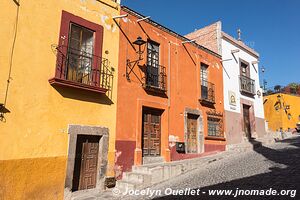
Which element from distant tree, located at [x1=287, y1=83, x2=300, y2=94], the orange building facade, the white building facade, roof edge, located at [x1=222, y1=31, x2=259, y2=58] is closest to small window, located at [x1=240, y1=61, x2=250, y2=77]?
the white building facade

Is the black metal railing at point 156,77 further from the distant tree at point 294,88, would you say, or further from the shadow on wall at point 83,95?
the distant tree at point 294,88

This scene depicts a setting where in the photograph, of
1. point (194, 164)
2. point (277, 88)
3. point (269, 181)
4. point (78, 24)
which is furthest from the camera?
point (277, 88)

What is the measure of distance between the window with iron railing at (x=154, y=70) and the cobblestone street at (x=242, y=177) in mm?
3703

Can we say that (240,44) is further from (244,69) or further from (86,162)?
(86,162)

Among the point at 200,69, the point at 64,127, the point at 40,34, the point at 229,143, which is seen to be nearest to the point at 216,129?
the point at 229,143

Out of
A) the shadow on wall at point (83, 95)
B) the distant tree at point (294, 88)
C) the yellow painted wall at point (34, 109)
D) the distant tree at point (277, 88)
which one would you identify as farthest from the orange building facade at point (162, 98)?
the distant tree at point (294, 88)

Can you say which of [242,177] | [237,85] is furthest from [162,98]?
[237,85]

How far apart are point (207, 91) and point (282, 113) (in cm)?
1373

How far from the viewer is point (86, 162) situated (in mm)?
7996

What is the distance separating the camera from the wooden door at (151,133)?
395 inches

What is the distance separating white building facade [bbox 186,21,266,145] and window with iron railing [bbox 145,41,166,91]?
507cm

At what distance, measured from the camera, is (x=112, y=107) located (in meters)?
8.75

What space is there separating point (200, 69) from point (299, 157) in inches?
232

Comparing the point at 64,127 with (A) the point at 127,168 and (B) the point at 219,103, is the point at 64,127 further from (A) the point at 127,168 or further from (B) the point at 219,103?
(B) the point at 219,103
